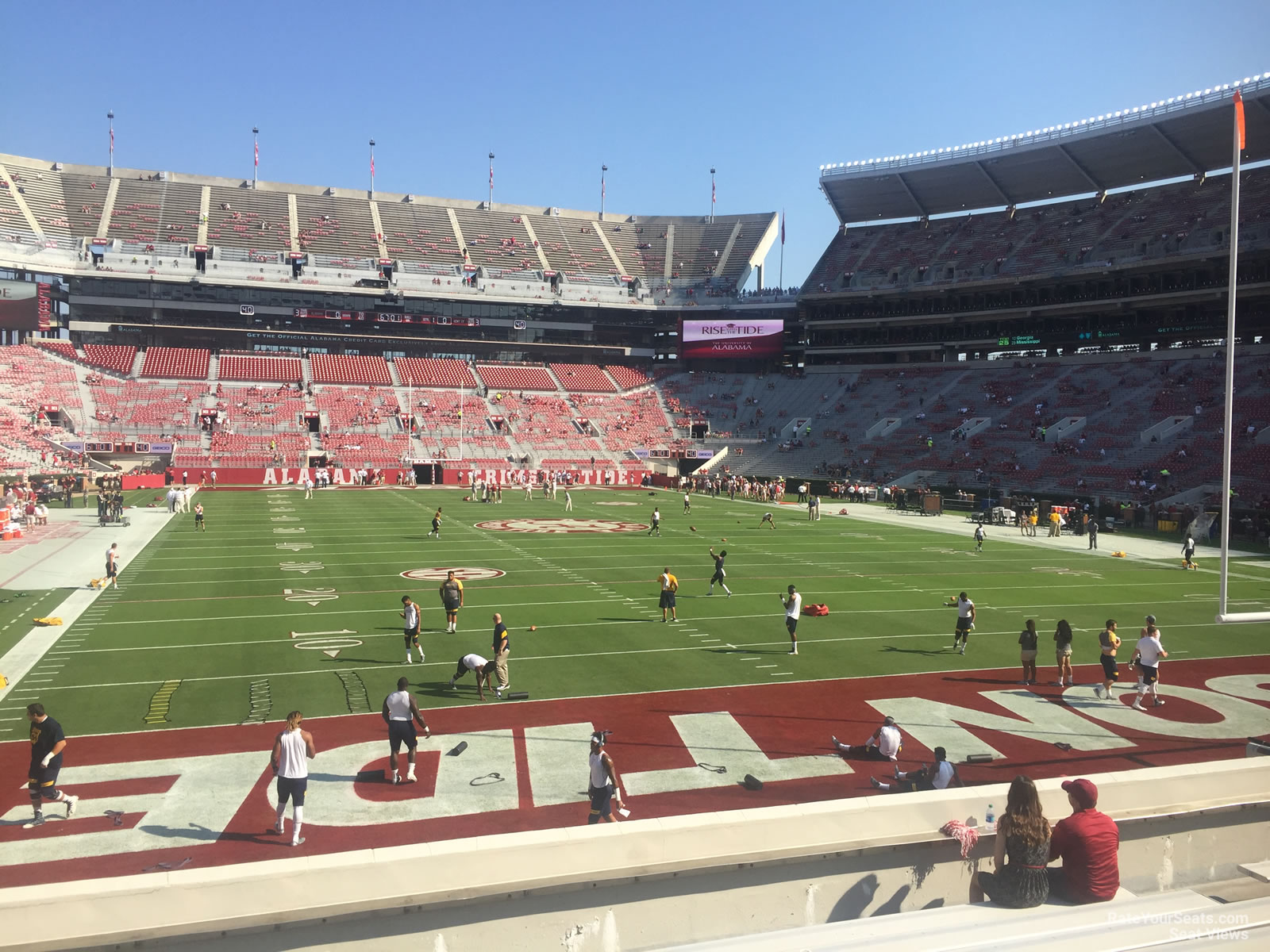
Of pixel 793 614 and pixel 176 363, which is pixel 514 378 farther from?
pixel 793 614

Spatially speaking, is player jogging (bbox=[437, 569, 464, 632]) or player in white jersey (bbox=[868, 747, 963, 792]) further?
player jogging (bbox=[437, 569, 464, 632])

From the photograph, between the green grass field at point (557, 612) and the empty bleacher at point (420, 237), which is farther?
the empty bleacher at point (420, 237)

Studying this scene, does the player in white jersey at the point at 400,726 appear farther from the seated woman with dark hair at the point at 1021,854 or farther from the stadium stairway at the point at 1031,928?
the seated woman with dark hair at the point at 1021,854

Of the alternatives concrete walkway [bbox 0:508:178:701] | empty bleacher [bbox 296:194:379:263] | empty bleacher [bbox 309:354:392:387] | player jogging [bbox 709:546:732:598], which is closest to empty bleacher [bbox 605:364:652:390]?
empty bleacher [bbox 309:354:392:387]

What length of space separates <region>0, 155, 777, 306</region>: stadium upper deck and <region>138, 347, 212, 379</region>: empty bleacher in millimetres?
6756

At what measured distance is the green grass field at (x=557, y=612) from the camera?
50.5 ft

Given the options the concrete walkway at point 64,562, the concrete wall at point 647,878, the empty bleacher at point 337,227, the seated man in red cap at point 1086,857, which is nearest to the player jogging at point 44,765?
the concrete walkway at point 64,562

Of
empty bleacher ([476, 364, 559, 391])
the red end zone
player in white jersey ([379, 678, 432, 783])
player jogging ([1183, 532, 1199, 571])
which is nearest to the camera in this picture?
the red end zone

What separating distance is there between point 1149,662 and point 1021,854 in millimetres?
10843

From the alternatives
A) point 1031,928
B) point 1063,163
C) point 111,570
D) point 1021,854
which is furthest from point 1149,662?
point 1063,163

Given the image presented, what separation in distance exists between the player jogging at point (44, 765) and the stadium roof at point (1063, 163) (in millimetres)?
63568

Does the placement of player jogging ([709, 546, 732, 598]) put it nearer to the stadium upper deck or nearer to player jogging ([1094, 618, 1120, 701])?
player jogging ([1094, 618, 1120, 701])

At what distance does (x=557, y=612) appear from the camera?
2109cm

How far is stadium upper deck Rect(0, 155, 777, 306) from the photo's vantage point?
75.8m
